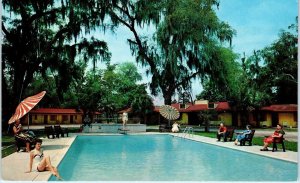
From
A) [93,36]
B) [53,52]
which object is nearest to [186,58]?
[93,36]

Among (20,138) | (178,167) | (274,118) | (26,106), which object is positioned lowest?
(178,167)

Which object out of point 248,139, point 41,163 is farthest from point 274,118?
point 41,163

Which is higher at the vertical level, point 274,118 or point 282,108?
point 282,108

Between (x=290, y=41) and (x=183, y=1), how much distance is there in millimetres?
5375

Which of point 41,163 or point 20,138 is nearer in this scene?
point 41,163

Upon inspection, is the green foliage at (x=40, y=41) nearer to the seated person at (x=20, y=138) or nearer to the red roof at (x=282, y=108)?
the seated person at (x=20, y=138)

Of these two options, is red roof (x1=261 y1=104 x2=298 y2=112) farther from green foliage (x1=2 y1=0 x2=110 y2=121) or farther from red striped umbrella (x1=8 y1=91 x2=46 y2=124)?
red striped umbrella (x1=8 y1=91 x2=46 y2=124)

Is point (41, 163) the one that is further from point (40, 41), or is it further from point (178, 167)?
point (40, 41)

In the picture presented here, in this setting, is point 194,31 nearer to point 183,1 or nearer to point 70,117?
point 183,1

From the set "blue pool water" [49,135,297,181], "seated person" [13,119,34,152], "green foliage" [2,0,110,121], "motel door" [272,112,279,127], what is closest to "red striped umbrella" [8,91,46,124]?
"seated person" [13,119,34,152]

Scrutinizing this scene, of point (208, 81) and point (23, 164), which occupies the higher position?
point (208, 81)

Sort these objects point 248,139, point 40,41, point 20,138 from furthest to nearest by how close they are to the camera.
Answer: point 40,41
point 248,139
point 20,138

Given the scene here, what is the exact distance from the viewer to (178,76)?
66.0 ft

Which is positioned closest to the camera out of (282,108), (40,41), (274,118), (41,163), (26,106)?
(41,163)
